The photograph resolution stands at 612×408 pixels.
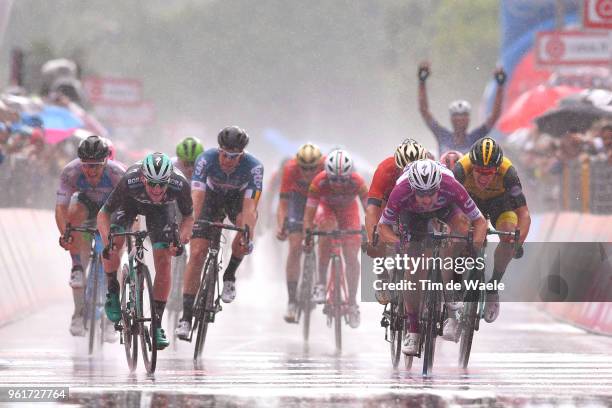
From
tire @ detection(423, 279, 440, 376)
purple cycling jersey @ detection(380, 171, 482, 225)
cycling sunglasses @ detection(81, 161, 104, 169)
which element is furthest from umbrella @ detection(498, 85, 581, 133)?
tire @ detection(423, 279, 440, 376)

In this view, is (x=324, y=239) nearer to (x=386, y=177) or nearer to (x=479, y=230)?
(x=386, y=177)

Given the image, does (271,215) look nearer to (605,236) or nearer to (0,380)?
(605,236)

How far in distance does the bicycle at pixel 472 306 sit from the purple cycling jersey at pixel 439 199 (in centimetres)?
59

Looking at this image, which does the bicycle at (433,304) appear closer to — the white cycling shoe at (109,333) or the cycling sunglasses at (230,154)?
the cycling sunglasses at (230,154)

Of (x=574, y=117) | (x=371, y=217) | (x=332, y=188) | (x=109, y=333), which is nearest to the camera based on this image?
(x=371, y=217)

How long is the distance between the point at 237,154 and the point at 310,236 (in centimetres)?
224

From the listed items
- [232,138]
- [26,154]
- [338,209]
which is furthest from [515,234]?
[26,154]

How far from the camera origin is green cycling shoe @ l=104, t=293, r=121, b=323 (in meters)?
13.4

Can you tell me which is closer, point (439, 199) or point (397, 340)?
point (439, 199)

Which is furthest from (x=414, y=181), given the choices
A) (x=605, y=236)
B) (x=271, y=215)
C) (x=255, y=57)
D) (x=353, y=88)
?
(x=255, y=57)

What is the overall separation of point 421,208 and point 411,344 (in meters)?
1.11

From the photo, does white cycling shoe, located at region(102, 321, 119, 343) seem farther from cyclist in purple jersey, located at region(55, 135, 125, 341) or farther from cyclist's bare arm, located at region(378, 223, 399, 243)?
cyclist's bare arm, located at region(378, 223, 399, 243)

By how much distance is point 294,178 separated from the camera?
18094mm

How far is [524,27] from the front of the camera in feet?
131
